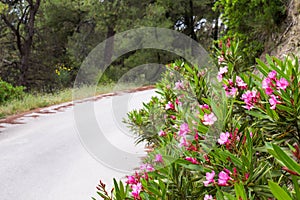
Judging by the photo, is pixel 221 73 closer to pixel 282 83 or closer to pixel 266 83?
pixel 266 83

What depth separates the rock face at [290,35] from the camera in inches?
177

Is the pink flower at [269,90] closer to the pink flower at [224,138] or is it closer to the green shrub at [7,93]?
the pink flower at [224,138]

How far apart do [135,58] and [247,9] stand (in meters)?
16.8

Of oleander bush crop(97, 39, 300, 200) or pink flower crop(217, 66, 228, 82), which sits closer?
oleander bush crop(97, 39, 300, 200)

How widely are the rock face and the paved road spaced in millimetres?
2684

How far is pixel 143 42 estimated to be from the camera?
66.2ft

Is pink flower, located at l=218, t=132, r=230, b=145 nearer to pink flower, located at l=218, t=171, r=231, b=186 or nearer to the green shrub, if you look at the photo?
pink flower, located at l=218, t=171, r=231, b=186

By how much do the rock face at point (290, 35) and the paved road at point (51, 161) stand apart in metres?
2.68

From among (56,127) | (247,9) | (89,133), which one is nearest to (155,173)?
(247,9)

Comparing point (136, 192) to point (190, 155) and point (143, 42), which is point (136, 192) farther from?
point (143, 42)

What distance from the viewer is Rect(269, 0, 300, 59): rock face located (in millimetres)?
4488

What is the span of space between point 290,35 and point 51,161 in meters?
3.92

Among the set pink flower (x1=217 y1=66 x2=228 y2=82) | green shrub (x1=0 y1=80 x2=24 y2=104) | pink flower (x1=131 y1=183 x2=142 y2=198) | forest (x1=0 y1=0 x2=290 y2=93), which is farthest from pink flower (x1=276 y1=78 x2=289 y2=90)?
forest (x1=0 y1=0 x2=290 y2=93)

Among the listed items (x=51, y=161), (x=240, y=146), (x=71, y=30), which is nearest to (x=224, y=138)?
(x=240, y=146)
